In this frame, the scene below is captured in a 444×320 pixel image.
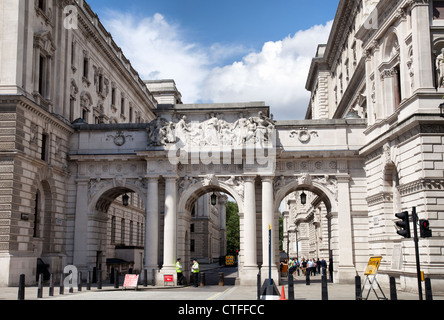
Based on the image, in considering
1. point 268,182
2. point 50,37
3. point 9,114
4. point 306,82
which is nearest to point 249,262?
point 268,182

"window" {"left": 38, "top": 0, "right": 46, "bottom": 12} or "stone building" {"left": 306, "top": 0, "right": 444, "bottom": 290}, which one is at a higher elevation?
"window" {"left": 38, "top": 0, "right": 46, "bottom": 12}

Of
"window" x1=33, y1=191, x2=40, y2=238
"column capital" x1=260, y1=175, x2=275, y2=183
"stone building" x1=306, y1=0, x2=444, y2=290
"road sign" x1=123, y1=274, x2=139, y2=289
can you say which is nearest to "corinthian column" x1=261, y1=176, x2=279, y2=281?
"column capital" x1=260, y1=175, x2=275, y2=183

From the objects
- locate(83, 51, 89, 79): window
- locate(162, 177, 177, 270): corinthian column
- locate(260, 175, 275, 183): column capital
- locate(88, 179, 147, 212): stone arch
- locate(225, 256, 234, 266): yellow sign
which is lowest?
locate(225, 256, 234, 266): yellow sign

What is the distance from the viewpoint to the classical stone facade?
27188 mm

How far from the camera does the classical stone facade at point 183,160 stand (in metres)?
27.2

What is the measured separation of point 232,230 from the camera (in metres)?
121

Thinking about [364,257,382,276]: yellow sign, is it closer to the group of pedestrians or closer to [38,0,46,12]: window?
the group of pedestrians

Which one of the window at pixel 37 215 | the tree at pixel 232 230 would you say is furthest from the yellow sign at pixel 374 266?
the tree at pixel 232 230

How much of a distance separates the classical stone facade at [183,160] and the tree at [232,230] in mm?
84644

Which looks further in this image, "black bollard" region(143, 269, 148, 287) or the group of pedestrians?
the group of pedestrians

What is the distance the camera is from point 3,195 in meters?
26.8

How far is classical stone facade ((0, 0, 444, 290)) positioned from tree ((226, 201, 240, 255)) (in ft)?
278

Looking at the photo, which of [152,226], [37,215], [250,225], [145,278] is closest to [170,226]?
[152,226]

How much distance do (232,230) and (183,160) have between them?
295 feet
